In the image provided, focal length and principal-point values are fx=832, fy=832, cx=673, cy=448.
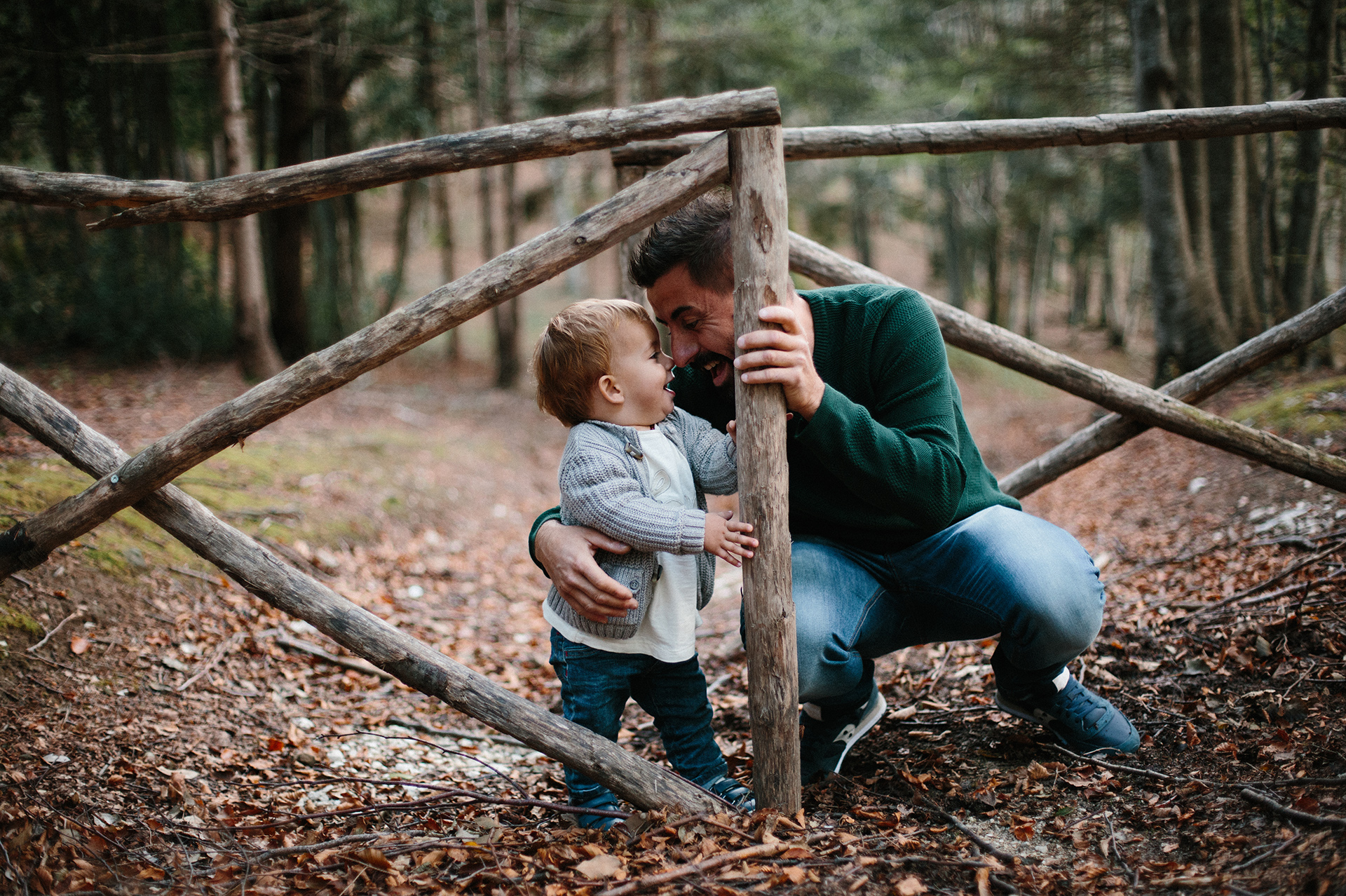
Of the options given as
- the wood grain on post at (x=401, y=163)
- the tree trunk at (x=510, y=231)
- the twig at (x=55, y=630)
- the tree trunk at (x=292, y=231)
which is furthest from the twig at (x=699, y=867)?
the tree trunk at (x=292, y=231)

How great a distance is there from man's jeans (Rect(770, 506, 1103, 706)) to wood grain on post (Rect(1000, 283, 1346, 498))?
1.01 m

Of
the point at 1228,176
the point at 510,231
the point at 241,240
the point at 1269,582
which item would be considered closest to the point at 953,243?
the point at 510,231

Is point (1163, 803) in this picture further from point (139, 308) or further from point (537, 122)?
point (139, 308)

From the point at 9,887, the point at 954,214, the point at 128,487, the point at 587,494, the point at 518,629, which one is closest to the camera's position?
the point at 9,887

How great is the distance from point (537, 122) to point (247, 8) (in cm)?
1024

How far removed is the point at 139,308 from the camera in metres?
10.9

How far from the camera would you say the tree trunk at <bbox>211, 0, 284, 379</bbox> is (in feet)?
29.3

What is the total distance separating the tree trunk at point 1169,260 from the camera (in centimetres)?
755

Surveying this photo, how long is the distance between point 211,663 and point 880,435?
310cm

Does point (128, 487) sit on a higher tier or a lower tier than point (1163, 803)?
higher

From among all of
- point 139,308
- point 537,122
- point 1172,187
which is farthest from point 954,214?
point 537,122

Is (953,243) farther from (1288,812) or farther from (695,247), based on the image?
(1288,812)

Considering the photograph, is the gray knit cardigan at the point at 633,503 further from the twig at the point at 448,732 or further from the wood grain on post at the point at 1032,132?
the twig at the point at 448,732

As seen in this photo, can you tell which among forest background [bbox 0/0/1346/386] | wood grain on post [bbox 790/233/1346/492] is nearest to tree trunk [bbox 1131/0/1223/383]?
forest background [bbox 0/0/1346/386]
